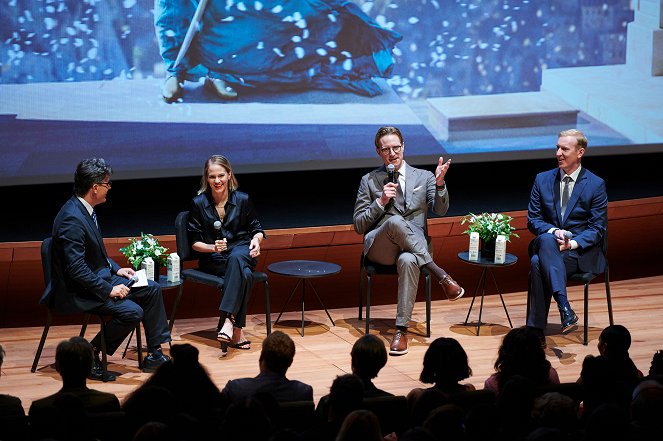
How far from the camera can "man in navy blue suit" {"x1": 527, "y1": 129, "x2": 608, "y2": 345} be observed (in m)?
5.49

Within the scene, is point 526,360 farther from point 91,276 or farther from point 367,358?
point 91,276

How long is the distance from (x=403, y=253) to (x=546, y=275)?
2.68ft

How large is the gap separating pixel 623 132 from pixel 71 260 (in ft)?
15.2

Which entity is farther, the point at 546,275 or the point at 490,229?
the point at 490,229

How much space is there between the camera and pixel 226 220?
5605mm

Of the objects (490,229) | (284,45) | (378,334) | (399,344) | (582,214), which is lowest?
(378,334)

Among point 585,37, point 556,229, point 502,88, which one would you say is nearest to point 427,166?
point 502,88

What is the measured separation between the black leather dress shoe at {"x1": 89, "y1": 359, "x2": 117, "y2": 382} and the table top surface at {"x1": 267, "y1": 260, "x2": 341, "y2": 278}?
3.85ft

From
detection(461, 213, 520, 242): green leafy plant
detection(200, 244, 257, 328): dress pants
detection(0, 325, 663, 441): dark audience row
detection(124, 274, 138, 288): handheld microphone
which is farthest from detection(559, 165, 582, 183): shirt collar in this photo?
detection(124, 274, 138, 288): handheld microphone

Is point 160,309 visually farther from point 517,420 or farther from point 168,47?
point 517,420

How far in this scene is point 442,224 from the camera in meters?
6.51

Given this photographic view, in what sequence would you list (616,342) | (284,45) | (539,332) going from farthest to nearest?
(284,45) → (539,332) → (616,342)

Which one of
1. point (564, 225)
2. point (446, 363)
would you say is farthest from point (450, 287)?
point (446, 363)

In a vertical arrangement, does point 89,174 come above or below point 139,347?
above
